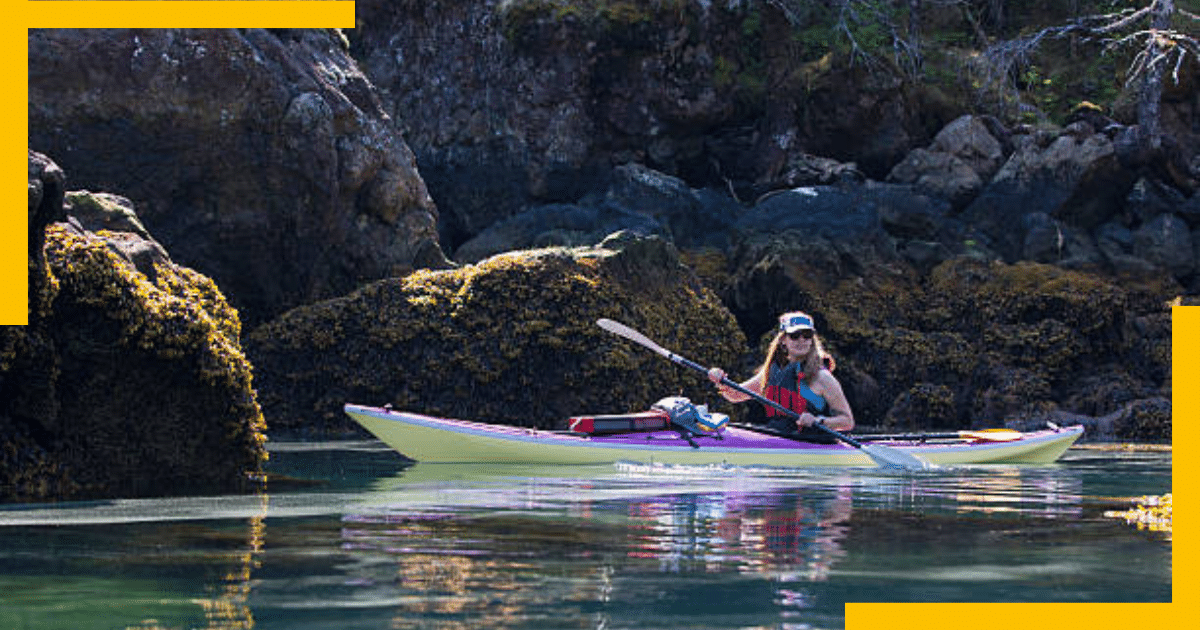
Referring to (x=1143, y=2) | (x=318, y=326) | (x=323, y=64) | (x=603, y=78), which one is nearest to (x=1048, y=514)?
(x=318, y=326)

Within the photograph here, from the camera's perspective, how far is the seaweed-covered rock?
14.8 m

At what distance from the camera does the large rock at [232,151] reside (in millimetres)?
15125

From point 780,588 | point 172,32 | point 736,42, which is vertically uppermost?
point 736,42

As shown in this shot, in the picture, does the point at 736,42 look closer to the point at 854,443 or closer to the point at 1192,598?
the point at 854,443

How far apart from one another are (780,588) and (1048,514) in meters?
3.25

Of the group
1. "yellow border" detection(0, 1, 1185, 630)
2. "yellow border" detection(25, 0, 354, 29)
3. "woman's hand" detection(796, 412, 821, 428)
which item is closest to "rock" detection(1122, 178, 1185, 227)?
"woman's hand" detection(796, 412, 821, 428)

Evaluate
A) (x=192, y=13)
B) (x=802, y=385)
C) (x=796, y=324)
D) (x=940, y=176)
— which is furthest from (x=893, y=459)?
(x=940, y=176)

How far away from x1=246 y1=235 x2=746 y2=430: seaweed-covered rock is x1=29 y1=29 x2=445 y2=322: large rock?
949 millimetres

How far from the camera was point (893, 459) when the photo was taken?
11.6 m

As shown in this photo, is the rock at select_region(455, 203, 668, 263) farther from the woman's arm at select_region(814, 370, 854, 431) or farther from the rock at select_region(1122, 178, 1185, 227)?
the woman's arm at select_region(814, 370, 854, 431)

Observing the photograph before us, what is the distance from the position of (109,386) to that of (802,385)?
5303 mm

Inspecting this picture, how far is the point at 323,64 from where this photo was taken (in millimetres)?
17375

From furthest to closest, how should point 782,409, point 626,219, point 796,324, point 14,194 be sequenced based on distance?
point 626,219
point 782,409
point 796,324
point 14,194

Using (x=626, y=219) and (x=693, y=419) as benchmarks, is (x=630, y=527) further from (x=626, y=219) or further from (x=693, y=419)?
(x=626, y=219)
